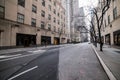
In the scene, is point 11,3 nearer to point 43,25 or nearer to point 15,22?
point 15,22

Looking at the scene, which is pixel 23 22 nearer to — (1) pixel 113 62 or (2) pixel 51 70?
(2) pixel 51 70

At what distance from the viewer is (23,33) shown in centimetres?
2644

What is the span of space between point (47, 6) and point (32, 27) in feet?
45.6

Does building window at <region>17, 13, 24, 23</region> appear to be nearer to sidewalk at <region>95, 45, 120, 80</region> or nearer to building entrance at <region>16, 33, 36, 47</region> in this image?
building entrance at <region>16, 33, 36, 47</region>

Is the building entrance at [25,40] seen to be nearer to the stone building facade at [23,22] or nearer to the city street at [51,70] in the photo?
the stone building facade at [23,22]

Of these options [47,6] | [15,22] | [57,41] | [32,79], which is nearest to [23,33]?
[15,22]

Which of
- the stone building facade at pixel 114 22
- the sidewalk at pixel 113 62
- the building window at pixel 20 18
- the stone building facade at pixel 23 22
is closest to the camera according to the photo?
the sidewalk at pixel 113 62

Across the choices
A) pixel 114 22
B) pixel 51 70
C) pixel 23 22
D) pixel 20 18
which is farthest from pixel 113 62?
pixel 23 22

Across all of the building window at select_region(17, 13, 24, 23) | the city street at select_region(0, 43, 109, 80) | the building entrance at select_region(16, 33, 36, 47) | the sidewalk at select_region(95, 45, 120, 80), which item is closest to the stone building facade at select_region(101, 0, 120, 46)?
the sidewalk at select_region(95, 45, 120, 80)

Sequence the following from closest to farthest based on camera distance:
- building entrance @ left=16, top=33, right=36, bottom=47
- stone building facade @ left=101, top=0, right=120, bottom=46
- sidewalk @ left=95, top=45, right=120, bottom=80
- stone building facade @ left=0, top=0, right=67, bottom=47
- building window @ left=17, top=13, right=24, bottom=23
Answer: sidewalk @ left=95, top=45, right=120, bottom=80, stone building facade @ left=101, top=0, right=120, bottom=46, stone building facade @ left=0, top=0, right=67, bottom=47, building entrance @ left=16, top=33, right=36, bottom=47, building window @ left=17, top=13, right=24, bottom=23

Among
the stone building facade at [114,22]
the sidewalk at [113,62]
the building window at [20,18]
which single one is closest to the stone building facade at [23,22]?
the building window at [20,18]

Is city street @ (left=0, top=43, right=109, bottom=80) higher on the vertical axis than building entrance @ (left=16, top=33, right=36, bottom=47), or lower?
lower

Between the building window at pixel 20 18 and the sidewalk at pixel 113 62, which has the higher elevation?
the building window at pixel 20 18

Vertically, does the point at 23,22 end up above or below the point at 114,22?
above
